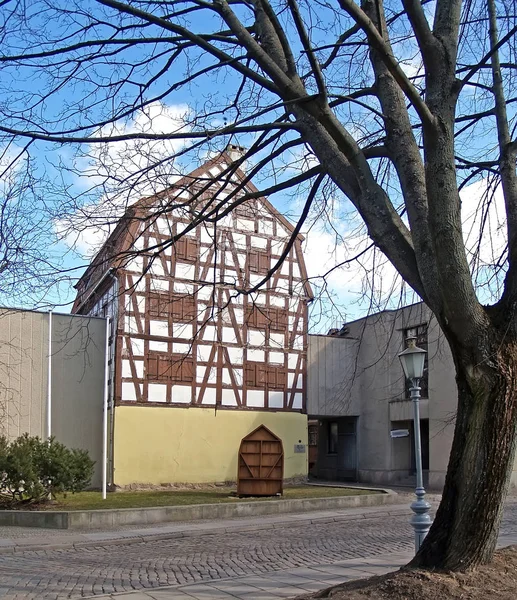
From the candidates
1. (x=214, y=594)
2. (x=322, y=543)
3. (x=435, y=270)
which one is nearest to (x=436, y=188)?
(x=435, y=270)

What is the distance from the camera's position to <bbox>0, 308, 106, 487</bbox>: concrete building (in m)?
24.5

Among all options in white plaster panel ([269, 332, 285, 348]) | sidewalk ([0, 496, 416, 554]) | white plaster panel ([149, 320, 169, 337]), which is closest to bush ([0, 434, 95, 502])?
sidewalk ([0, 496, 416, 554])

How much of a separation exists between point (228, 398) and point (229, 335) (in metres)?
2.37

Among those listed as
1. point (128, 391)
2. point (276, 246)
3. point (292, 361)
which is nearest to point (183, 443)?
point (128, 391)

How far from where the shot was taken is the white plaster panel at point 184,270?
26.5m

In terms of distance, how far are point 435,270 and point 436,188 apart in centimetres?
71

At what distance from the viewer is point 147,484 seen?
2555 centimetres

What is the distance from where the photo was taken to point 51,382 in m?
25.2

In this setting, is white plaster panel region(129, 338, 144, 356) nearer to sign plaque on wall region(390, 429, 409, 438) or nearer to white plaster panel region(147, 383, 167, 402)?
white plaster panel region(147, 383, 167, 402)

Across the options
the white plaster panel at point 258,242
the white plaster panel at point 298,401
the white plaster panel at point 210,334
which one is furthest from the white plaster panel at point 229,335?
the white plaster panel at point 298,401

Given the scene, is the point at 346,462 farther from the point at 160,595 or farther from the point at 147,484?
the point at 160,595

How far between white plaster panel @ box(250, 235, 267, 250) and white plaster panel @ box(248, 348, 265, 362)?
3.98 m

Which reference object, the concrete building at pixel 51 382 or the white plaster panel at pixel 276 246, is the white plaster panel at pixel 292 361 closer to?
the white plaster panel at pixel 276 246

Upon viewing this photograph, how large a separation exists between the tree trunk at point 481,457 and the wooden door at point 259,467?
15.5m
